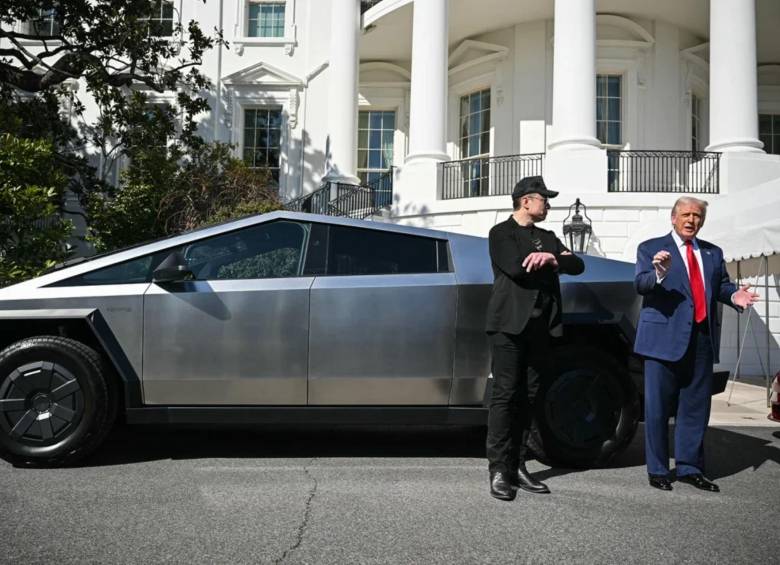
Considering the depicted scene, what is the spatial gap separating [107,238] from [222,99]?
7.80m

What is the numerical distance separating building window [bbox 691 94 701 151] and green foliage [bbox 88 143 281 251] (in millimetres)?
10730

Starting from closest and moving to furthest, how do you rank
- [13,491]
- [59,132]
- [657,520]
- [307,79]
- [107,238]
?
[657,520]
[13,491]
[107,238]
[59,132]
[307,79]

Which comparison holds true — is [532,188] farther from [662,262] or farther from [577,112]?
[577,112]

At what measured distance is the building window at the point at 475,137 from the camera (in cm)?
1725

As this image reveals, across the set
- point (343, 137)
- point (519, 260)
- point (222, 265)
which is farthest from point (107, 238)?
point (519, 260)

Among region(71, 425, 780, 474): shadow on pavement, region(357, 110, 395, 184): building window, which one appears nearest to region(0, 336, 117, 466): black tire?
region(71, 425, 780, 474): shadow on pavement

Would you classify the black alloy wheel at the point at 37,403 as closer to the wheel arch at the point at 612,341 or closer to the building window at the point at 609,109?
the wheel arch at the point at 612,341

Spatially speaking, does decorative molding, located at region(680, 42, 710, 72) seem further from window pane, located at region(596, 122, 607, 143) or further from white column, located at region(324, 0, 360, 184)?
white column, located at region(324, 0, 360, 184)

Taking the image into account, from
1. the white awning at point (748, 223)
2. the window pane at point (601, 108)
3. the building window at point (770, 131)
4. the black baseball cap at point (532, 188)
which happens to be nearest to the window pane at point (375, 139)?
the window pane at point (601, 108)

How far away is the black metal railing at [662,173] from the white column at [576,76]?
5.96ft

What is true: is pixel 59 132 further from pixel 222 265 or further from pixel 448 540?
pixel 448 540

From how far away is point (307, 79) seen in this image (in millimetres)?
19891

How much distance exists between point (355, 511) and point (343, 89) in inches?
570

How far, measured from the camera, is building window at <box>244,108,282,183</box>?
66.0 ft
